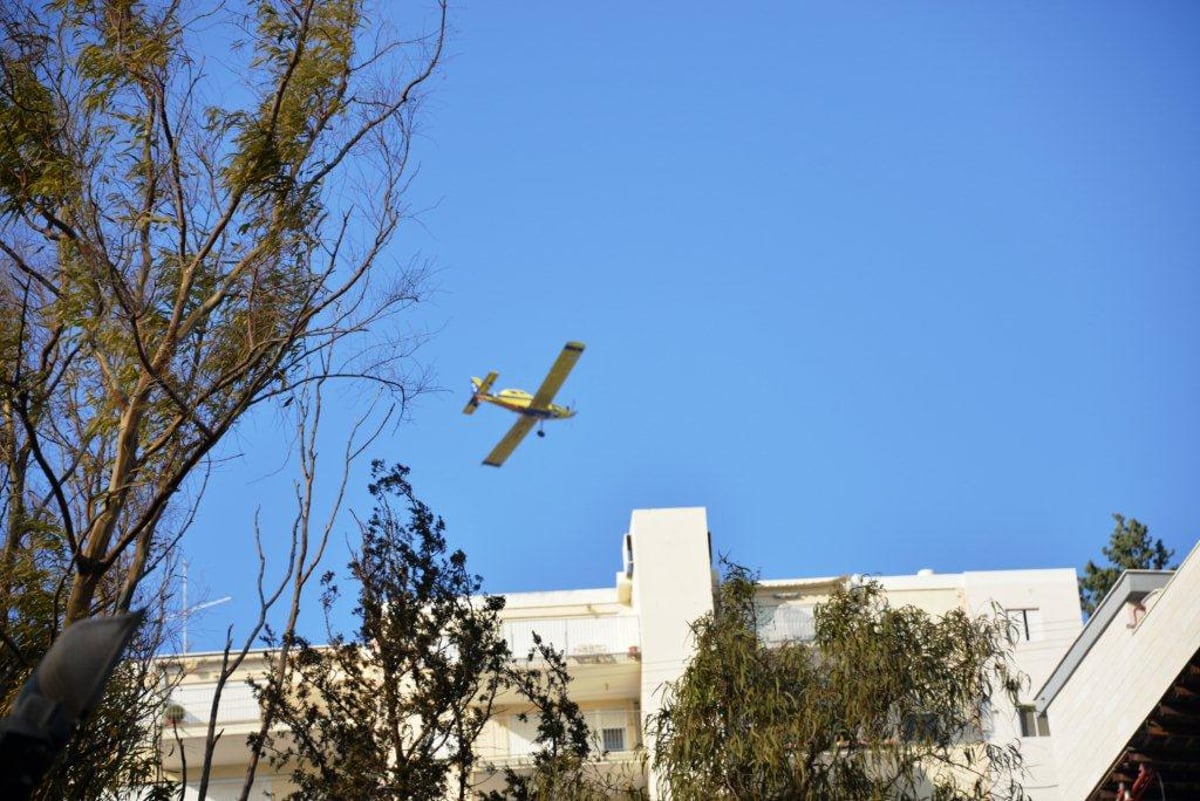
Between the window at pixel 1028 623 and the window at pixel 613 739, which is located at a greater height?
the window at pixel 1028 623

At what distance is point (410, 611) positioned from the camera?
13820 mm

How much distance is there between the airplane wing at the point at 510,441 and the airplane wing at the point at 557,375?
208 cm

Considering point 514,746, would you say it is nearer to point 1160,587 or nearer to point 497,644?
point 1160,587

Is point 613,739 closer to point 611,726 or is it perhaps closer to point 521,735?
point 611,726

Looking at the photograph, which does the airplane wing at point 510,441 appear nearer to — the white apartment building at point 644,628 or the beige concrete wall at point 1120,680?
the white apartment building at point 644,628

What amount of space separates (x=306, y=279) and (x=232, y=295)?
0.52m

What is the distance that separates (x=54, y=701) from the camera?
416cm

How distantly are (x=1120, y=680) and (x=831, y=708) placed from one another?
10.7 m

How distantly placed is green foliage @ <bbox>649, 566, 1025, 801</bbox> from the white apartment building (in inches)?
486

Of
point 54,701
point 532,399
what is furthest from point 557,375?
point 54,701

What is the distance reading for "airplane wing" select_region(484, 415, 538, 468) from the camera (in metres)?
57.1

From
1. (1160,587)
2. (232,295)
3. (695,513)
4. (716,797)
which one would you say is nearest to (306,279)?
(232,295)

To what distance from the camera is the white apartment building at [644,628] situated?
27547 mm

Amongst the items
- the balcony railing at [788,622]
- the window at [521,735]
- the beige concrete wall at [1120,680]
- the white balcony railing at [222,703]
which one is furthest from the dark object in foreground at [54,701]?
the balcony railing at [788,622]
